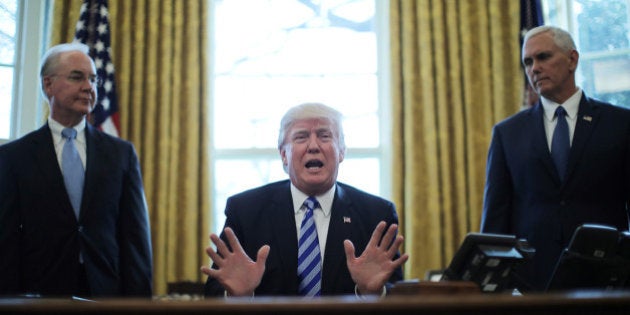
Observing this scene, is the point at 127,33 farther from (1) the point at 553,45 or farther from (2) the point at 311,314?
(2) the point at 311,314

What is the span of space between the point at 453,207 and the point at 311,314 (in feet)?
12.8

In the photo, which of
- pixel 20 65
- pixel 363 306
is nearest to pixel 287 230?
pixel 363 306

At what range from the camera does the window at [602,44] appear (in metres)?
4.77

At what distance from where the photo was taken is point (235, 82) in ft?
17.0

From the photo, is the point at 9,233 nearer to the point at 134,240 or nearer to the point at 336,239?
the point at 134,240

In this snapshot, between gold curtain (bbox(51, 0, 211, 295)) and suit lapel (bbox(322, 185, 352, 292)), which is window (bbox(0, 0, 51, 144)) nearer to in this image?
gold curtain (bbox(51, 0, 211, 295))

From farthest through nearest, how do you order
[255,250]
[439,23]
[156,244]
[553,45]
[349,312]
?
[439,23], [156,244], [553,45], [255,250], [349,312]

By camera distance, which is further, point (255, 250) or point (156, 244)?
point (156, 244)

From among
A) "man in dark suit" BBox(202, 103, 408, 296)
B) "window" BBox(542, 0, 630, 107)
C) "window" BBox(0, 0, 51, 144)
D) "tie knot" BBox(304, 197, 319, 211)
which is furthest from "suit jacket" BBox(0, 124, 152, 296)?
"window" BBox(542, 0, 630, 107)

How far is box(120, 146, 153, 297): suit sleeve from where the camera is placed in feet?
10.3

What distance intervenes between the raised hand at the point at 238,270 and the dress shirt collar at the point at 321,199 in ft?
1.46

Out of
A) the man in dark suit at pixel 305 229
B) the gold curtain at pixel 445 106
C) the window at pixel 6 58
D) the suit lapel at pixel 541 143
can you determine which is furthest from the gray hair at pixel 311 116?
the window at pixel 6 58

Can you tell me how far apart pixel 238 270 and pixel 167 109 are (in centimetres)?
245

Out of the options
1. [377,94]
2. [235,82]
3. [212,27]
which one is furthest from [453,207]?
[212,27]
